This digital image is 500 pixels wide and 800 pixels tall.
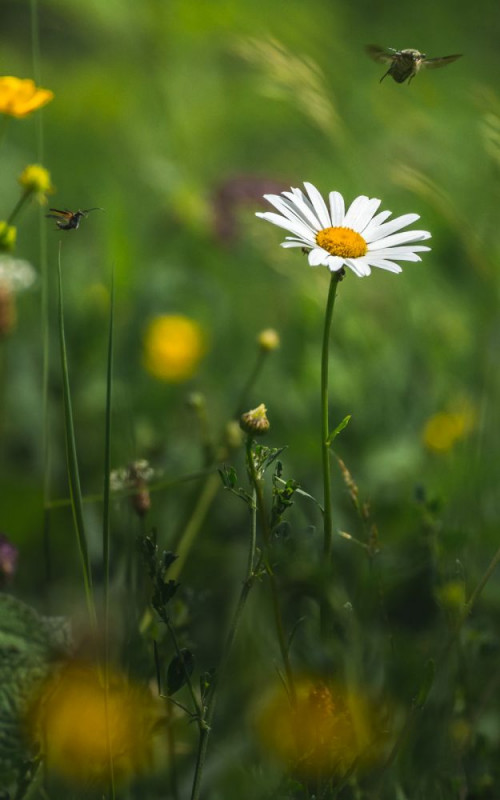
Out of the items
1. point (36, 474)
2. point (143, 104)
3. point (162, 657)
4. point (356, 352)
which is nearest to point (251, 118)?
point (143, 104)

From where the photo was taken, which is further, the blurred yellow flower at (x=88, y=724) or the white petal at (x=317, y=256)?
the blurred yellow flower at (x=88, y=724)

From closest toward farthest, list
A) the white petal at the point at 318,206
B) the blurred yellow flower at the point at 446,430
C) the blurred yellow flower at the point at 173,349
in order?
1. the white petal at the point at 318,206
2. the blurred yellow flower at the point at 446,430
3. the blurred yellow flower at the point at 173,349

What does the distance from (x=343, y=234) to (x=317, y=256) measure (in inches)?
2.4

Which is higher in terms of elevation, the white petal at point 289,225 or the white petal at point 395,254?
the white petal at point 289,225

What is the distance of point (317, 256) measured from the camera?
0.61 metres

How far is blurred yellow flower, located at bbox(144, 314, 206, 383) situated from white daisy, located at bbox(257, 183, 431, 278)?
0.81m

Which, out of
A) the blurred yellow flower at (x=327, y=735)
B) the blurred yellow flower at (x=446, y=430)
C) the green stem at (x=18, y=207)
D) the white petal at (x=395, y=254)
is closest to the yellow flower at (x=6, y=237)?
the green stem at (x=18, y=207)

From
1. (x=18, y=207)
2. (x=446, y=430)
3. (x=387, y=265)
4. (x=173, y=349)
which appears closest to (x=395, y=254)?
(x=387, y=265)

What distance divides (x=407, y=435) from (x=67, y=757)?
772 millimetres

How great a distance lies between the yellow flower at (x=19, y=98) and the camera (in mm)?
709

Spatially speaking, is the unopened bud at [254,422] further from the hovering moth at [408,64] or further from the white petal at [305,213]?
the hovering moth at [408,64]

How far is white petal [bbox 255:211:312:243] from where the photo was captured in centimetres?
60

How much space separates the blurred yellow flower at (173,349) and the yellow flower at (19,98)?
80 centimetres

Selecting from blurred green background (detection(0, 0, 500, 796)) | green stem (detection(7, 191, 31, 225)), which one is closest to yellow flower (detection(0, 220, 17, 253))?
green stem (detection(7, 191, 31, 225))
